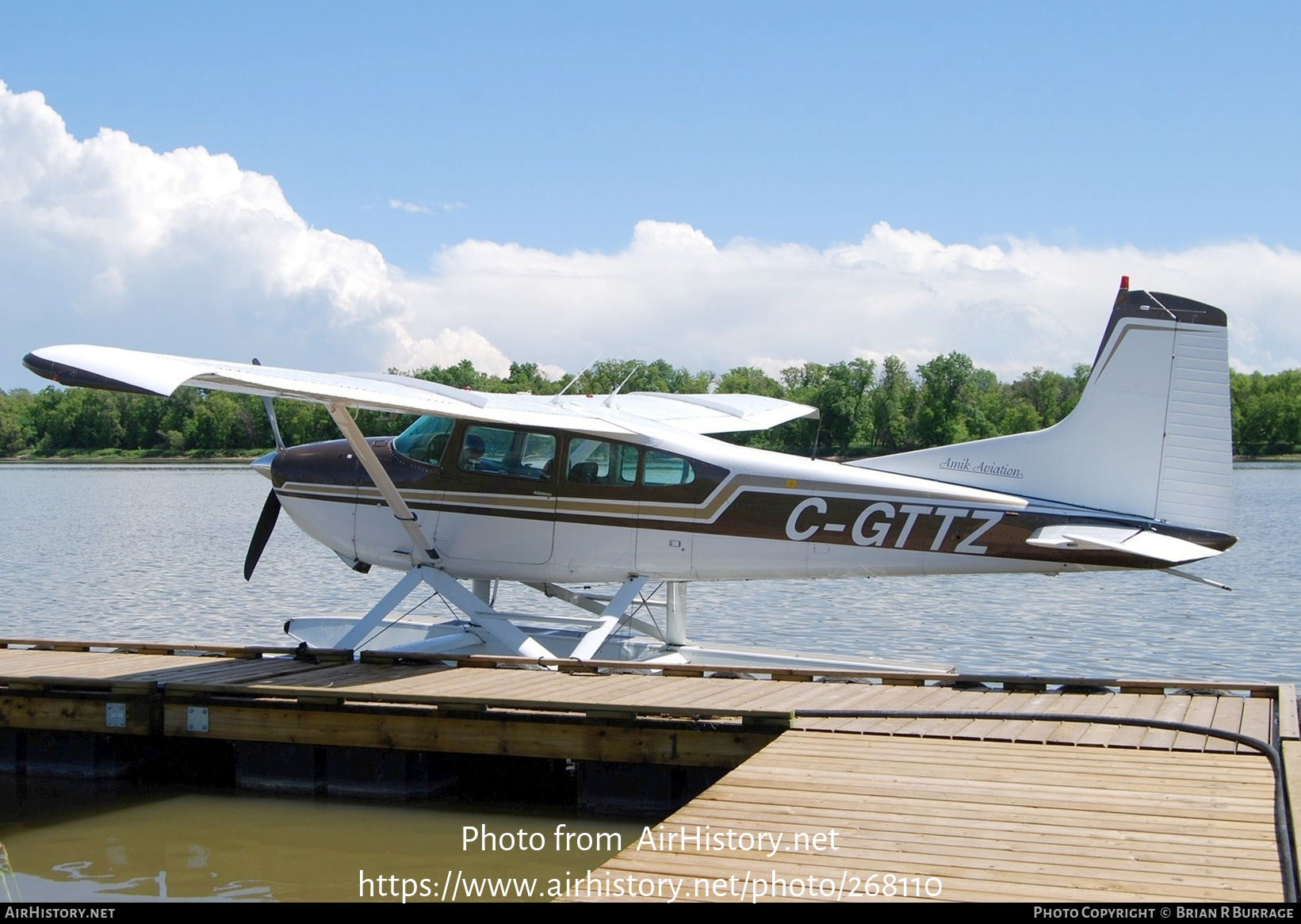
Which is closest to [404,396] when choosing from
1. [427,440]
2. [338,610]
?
[427,440]

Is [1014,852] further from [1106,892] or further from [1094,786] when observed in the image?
[1094,786]

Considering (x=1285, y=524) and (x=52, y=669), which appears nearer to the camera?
(x=52, y=669)

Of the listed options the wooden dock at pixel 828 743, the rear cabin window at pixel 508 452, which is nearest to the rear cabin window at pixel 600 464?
the rear cabin window at pixel 508 452

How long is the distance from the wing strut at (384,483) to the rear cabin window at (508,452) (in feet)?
1.89

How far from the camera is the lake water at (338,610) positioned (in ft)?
21.9

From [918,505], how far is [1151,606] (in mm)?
10416

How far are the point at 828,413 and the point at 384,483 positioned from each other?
67936mm

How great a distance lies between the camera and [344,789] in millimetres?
7660

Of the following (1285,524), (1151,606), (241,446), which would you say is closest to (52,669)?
(1151,606)

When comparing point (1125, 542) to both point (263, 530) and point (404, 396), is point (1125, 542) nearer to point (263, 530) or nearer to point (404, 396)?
point (404, 396)

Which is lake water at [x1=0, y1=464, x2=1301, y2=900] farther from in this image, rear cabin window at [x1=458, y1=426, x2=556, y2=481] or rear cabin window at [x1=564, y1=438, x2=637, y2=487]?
rear cabin window at [x1=458, y1=426, x2=556, y2=481]

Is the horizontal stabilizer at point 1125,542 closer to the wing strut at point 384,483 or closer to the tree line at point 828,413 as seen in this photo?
the wing strut at point 384,483

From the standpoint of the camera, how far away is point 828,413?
7569 centimetres

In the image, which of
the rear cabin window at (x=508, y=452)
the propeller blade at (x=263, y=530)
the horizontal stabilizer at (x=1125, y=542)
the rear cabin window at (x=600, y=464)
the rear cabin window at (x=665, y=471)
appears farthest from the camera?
the propeller blade at (x=263, y=530)
